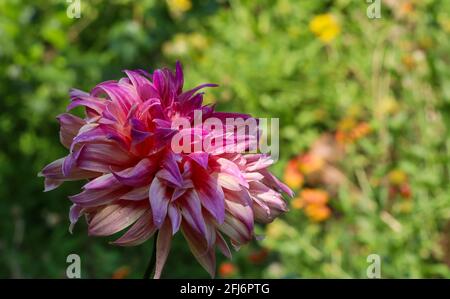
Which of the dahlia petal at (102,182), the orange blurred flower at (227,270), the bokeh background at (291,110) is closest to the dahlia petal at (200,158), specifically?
the dahlia petal at (102,182)

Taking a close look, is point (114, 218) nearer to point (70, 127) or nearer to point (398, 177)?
point (70, 127)

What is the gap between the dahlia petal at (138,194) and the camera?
0.80m

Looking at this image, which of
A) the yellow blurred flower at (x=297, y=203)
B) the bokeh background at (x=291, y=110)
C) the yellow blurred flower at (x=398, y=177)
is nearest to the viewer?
the bokeh background at (x=291, y=110)

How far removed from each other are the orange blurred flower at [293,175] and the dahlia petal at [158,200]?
5.13 feet

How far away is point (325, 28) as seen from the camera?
2736 mm

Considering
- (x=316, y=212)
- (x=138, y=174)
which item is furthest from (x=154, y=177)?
(x=316, y=212)

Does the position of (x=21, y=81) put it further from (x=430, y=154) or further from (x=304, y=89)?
(x=430, y=154)

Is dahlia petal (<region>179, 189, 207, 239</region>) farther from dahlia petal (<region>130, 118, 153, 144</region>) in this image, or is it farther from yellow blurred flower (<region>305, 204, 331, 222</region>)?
yellow blurred flower (<region>305, 204, 331, 222</region>)

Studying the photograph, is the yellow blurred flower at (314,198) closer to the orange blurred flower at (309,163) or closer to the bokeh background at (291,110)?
the bokeh background at (291,110)

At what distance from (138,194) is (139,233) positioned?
50 millimetres

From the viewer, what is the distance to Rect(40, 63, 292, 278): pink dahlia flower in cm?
80
